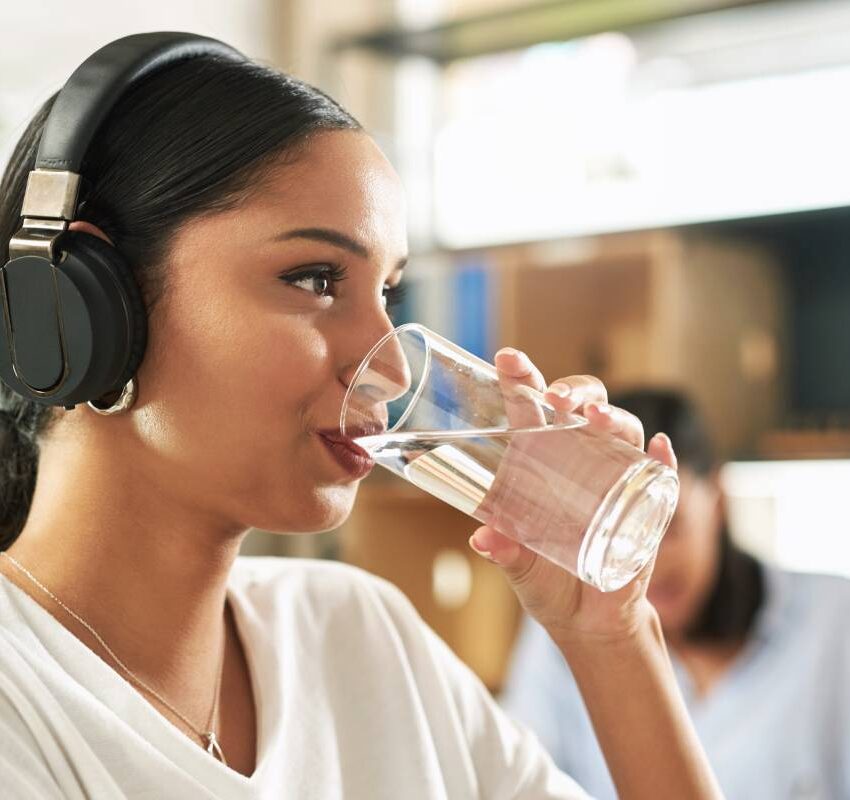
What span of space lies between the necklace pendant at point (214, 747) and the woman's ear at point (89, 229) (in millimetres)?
404

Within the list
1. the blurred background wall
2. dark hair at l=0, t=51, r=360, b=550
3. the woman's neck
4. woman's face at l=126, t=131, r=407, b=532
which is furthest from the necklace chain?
the blurred background wall

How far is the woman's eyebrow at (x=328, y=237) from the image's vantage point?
976 millimetres

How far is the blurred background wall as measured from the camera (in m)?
2.73

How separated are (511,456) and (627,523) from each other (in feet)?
0.30

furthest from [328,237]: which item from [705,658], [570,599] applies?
[705,658]

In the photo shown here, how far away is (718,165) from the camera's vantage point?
2840 mm

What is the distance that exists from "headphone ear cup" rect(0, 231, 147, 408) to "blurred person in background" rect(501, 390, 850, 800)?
56.3 inches

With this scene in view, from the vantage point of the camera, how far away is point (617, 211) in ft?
9.86

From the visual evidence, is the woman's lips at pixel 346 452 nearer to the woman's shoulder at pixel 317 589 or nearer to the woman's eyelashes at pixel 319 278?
the woman's eyelashes at pixel 319 278

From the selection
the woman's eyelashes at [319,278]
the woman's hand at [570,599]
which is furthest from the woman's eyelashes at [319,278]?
the woman's hand at [570,599]

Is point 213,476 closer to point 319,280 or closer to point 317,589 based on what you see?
point 319,280

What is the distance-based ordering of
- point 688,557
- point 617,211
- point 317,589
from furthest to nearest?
point 617,211, point 688,557, point 317,589

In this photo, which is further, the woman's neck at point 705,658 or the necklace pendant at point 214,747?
the woman's neck at point 705,658

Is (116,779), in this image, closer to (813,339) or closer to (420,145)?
(813,339)
